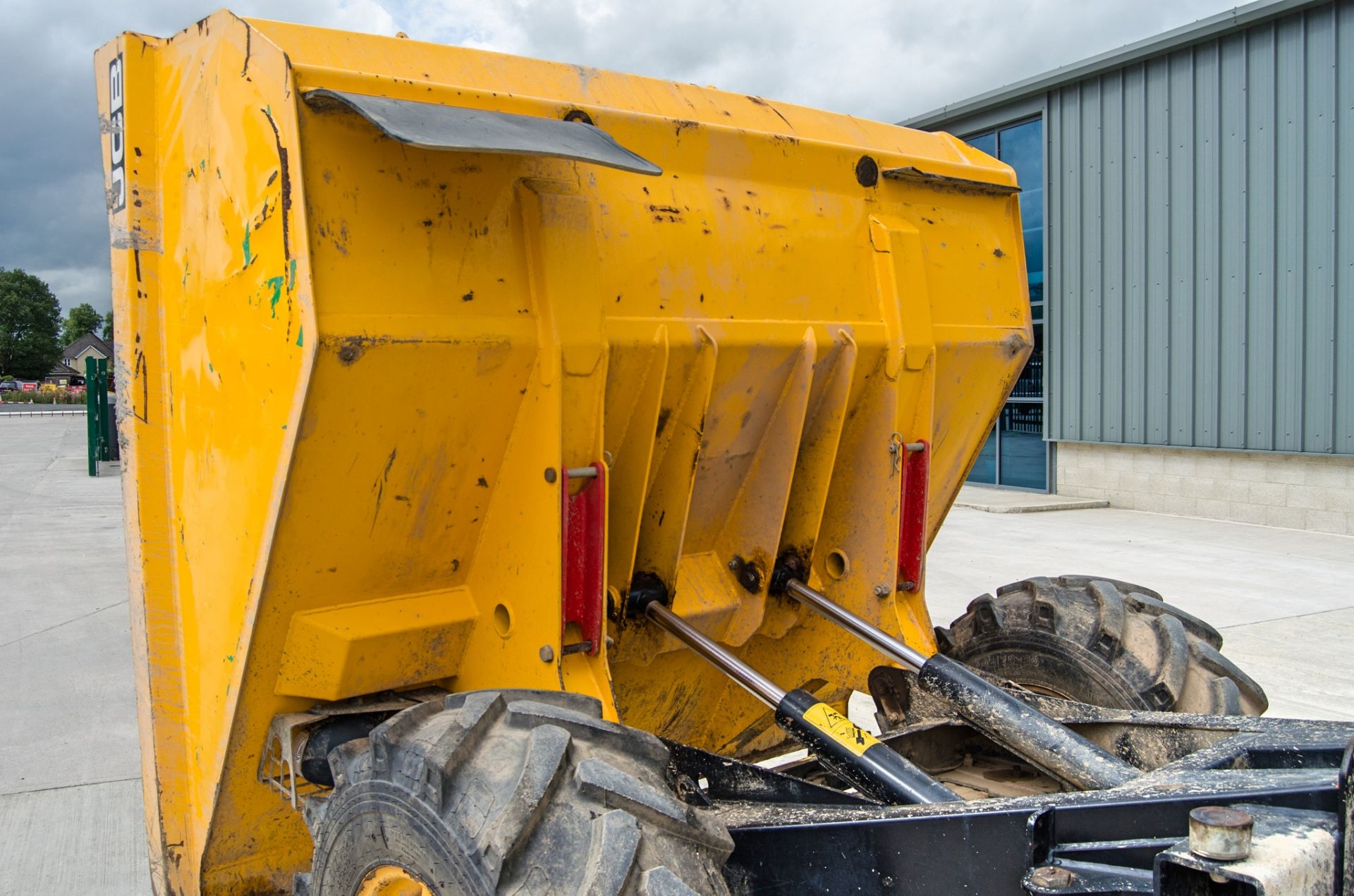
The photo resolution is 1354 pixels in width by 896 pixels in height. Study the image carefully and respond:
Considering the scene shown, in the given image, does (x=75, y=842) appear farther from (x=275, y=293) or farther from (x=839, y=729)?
(x=839, y=729)

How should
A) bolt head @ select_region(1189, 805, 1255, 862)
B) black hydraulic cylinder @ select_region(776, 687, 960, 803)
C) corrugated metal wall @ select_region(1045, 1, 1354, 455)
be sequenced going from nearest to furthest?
bolt head @ select_region(1189, 805, 1255, 862) < black hydraulic cylinder @ select_region(776, 687, 960, 803) < corrugated metal wall @ select_region(1045, 1, 1354, 455)

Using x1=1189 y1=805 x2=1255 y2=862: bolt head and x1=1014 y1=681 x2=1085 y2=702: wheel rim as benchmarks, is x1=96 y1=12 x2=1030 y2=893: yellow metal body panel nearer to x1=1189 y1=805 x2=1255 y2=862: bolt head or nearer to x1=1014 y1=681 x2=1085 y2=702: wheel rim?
Result: x1=1014 y1=681 x2=1085 y2=702: wheel rim

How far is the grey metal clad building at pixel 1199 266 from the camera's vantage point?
449 inches

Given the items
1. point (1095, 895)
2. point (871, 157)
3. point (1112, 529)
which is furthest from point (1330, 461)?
point (1095, 895)

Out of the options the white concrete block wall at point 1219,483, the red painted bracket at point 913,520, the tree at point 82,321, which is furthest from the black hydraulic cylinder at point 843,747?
the tree at point 82,321

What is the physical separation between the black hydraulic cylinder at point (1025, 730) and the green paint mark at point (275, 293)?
1.75 meters

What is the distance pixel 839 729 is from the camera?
Result: 2420 mm

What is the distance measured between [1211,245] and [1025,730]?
11892 mm

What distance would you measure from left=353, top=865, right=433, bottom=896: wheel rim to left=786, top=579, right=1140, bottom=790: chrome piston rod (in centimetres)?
129

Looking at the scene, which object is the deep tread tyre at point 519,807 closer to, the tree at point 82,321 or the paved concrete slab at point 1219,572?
the paved concrete slab at point 1219,572

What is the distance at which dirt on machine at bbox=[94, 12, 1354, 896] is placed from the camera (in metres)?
1.95

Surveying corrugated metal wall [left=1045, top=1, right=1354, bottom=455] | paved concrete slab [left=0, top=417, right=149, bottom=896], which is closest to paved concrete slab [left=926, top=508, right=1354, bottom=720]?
corrugated metal wall [left=1045, top=1, right=1354, bottom=455]

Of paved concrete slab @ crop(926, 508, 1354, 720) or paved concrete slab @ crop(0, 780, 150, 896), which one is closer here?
paved concrete slab @ crop(0, 780, 150, 896)

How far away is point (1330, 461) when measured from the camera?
1143 centimetres
